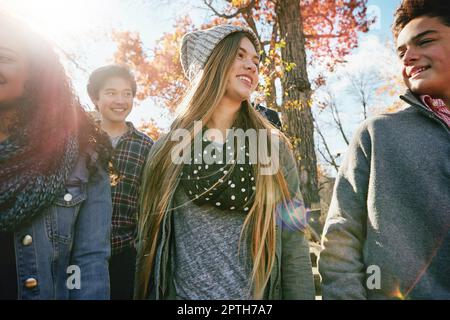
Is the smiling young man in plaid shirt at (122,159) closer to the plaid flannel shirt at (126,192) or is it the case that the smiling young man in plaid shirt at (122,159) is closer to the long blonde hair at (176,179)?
the plaid flannel shirt at (126,192)

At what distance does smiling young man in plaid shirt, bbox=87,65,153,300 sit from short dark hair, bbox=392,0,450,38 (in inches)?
70.9

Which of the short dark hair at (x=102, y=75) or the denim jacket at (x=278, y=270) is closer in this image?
the denim jacket at (x=278, y=270)

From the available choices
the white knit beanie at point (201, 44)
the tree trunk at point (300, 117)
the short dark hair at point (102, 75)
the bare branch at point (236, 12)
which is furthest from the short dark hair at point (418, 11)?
the bare branch at point (236, 12)

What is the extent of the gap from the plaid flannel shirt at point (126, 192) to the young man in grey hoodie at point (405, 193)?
1.33 m

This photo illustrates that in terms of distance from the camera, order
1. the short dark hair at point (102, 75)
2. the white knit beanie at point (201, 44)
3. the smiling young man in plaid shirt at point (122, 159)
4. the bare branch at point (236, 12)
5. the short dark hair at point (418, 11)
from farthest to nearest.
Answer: the bare branch at point (236, 12), the short dark hair at point (102, 75), the smiling young man in plaid shirt at point (122, 159), the white knit beanie at point (201, 44), the short dark hair at point (418, 11)

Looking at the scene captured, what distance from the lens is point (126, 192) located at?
236cm

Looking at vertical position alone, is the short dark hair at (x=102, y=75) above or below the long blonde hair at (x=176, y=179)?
above

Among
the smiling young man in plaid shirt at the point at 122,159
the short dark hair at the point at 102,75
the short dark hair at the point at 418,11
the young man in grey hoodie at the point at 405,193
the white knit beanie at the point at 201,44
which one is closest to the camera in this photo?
the young man in grey hoodie at the point at 405,193

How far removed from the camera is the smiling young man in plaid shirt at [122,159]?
2.23 m

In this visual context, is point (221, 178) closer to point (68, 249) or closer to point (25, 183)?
point (68, 249)

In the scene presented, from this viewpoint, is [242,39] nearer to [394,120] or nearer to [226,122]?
[226,122]

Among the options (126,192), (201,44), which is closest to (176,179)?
(126,192)

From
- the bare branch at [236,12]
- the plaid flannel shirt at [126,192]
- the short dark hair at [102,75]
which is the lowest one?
the plaid flannel shirt at [126,192]
